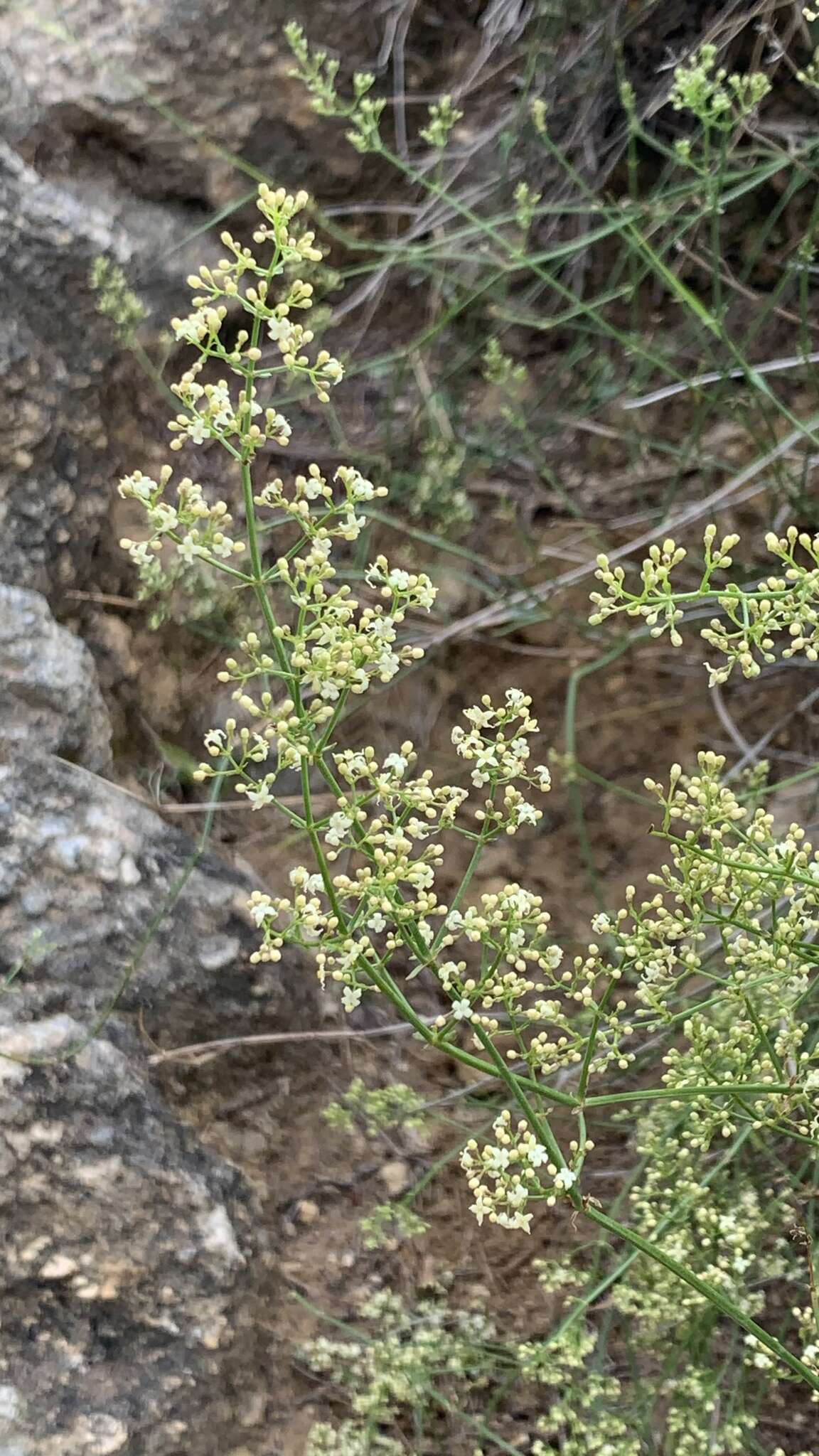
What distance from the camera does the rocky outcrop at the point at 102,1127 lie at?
3.85 ft

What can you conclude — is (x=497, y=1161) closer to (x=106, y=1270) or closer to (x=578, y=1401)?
(x=106, y=1270)

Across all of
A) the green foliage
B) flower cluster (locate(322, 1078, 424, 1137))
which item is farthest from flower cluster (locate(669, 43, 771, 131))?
flower cluster (locate(322, 1078, 424, 1137))

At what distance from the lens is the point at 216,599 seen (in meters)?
1.55

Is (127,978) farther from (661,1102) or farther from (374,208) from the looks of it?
(374,208)

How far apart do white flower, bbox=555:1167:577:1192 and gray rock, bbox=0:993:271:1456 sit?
2.05 feet

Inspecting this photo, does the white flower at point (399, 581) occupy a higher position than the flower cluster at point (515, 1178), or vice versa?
the white flower at point (399, 581)

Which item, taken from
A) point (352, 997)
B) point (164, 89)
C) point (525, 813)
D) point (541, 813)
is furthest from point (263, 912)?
point (164, 89)

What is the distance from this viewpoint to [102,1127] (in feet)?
4.02

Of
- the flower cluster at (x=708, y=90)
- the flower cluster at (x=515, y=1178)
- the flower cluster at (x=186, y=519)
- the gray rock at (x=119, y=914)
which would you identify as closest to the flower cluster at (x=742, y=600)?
the flower cluster at (x=186, y=519)

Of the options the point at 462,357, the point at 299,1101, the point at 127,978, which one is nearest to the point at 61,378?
the point at 462,357

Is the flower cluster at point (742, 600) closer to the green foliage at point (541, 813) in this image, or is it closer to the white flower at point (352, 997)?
the green foliage at point (541, 813)

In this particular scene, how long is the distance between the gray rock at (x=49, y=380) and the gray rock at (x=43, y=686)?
0.07 m

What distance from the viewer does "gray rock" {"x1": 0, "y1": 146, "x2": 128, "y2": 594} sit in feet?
4.50

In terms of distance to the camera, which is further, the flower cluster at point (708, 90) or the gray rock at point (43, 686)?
the gray rock at point (43, 686)
